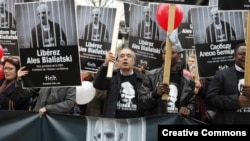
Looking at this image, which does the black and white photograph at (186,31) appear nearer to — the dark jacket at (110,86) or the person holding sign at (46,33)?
the dark jacket at (110,86)

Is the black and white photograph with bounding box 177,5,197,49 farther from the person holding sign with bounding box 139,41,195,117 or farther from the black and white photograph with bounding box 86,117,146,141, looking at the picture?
the black and white photograph with bounding box 86,117,146,141

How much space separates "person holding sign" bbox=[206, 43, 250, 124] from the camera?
6371 millimetres

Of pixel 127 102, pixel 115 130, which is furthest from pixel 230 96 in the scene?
pixel 115 130

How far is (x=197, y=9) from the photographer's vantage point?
25.2 ft

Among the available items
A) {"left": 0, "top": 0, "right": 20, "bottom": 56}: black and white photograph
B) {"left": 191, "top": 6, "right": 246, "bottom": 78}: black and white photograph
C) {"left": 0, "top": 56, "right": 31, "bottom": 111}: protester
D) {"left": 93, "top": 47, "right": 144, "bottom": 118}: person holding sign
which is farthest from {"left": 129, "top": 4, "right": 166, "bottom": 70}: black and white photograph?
{"left": 0, "top": 56, "right": 31, "bottom": 111}: protester

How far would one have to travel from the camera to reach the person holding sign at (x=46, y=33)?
6449 mm

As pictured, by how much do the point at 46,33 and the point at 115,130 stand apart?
1.33 meters

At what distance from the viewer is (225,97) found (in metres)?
6.44

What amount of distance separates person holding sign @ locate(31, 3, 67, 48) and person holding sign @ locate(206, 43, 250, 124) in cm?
→ 178

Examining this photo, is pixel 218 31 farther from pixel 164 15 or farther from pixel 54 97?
pixel 54 97

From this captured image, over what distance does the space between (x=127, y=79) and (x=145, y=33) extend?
1601 millimetres

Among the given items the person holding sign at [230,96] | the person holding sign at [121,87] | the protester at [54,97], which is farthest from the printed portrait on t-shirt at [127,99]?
the person holding sign at [230,96]

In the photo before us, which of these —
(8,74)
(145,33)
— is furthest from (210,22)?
(8,74)

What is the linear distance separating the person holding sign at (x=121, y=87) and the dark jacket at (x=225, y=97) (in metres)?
0.87
